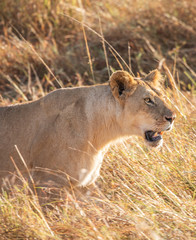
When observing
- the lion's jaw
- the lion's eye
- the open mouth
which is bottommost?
the open mouth

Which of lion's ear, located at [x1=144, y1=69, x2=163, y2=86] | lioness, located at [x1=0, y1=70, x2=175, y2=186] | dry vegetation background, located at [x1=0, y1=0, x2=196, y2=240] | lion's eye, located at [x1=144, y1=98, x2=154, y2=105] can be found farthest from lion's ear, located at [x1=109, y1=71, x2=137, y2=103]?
dry vegetation background, located at [x1=0, y1=0, x2=196, y2=240]

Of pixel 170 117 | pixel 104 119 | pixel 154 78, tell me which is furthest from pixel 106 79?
pixel 170 117

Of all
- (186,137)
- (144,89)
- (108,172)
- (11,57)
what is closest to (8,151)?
(108,172)

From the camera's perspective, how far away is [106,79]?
7523 millimetres

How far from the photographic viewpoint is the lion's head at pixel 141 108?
12.4 ft

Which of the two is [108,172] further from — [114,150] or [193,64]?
[193,64]

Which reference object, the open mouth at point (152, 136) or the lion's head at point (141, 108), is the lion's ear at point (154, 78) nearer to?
the lion's head at point (141, 108)

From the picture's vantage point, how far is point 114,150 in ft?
14.4

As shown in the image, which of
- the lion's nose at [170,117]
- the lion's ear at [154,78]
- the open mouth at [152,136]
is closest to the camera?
the lion's nose at [170,117]

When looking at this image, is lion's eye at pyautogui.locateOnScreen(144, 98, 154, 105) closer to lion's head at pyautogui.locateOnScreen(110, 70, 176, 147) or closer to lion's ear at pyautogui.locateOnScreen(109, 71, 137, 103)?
lion's head at pyautogui.locateOnScreen(110, 70, 176, 147)

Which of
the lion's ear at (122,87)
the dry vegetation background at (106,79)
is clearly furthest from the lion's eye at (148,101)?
the dry vegetation background at (106,79)

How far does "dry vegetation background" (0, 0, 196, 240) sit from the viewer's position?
3.12 m

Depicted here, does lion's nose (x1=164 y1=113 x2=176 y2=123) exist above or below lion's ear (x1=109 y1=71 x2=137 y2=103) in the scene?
below

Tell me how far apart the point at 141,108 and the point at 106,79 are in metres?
3.74
